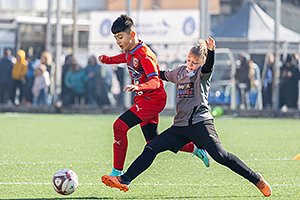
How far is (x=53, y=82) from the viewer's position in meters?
29.8

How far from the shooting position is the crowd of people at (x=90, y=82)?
1100 inches

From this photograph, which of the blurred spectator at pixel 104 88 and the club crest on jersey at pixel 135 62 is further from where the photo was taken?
the blurred spectator at pixel 104 88

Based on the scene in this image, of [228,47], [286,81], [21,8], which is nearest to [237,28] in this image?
[228,47]

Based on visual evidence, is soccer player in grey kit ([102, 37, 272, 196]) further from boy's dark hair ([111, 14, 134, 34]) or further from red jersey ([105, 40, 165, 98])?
boy's dark hair ([111, 14, 134, 34])

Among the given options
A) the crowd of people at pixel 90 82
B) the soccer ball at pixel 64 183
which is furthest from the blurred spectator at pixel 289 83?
the soccer ball at pixel 64 183

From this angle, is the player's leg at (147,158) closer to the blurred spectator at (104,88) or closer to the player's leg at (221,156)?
the player's leg at (221,156)

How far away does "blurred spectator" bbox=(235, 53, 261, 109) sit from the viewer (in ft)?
91.7

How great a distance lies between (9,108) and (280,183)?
1982cm

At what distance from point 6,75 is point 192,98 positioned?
20.9 m

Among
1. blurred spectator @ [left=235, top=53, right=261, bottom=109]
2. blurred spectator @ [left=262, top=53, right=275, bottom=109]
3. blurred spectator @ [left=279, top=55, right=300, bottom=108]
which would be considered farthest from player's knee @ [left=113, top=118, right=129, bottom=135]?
blurred spectator @ [left=262, top=53, right=275, bottom=109]

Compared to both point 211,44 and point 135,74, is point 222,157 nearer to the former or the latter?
point 211,44

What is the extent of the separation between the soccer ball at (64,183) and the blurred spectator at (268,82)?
62.5 ft

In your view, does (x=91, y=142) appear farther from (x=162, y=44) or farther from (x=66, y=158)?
(x=162, y=44)

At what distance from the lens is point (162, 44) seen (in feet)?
96.7
